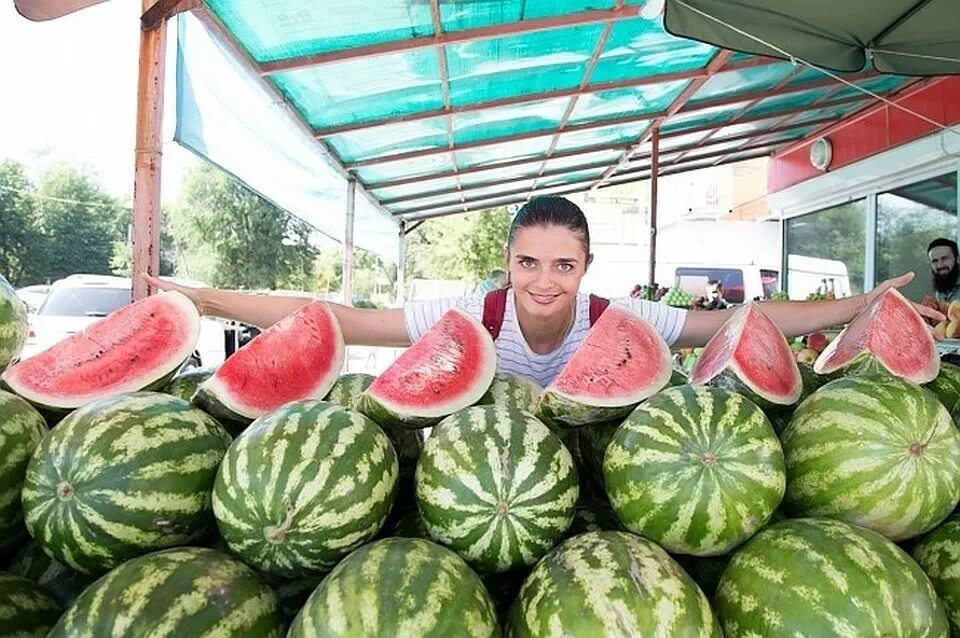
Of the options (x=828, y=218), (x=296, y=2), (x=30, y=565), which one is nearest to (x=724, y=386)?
(x=30, y=565)

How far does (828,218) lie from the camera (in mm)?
10773

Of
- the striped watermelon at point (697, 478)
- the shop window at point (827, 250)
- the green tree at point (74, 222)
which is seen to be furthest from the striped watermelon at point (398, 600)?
the green tree at point (74, 222)

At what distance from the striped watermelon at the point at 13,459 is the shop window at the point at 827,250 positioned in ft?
30.4

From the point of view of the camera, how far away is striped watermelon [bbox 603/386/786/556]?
42.3 inches

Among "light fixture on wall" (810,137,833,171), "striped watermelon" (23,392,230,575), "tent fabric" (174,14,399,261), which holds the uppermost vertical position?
"light fixture on wall" (810,137,833,171)

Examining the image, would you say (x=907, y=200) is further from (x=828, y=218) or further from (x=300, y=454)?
(x=300, y=454)

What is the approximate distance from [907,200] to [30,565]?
9.79 meters

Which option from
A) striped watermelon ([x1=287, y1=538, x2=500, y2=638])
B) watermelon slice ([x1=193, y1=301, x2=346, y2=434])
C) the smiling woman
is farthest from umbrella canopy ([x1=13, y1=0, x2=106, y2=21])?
A: striped watermelon ([x1=287, y1=538, x2=500, y2=638])

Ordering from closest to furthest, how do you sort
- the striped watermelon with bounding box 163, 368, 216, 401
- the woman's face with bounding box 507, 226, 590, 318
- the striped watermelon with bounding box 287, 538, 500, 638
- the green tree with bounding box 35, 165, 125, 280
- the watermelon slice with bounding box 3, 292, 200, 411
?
1. the striped watermelon with bounding box 287, 538, 500, 638
2. the watermelon slice with bounding box 3, 292, 200, 411
3. the striped watermelon with bounding box 163, 368, 216, 401
4. the woman's face with bounding box 507, 226, 590, 318
5. the green tree with bounding box 35, 165, 125, 280

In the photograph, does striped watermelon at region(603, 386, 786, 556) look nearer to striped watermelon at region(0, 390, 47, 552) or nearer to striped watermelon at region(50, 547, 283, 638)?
striped watermelon at region(50, 547, 283, 638)

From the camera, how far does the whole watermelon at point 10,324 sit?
64.8 inches

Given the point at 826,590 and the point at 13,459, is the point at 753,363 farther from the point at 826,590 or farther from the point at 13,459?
the point at 13,459

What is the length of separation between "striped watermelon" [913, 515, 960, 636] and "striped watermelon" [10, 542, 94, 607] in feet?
4.66

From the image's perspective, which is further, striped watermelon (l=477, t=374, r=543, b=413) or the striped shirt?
the striped shirt
